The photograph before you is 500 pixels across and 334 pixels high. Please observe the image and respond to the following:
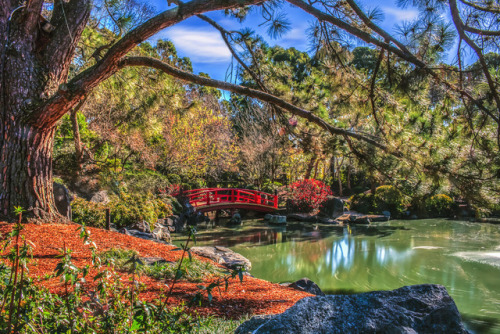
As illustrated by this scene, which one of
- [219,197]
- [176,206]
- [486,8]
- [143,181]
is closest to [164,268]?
[486,8]

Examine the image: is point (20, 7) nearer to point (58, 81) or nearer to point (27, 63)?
point (27, 63)

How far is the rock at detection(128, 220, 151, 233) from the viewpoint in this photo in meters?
9.11

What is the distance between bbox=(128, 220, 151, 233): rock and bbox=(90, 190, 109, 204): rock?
102 cm

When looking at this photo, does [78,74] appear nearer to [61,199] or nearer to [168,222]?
[61,199]

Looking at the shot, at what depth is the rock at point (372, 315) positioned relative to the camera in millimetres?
1752

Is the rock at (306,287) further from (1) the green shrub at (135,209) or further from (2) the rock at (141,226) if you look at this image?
(1) the green shrub at (135,209)

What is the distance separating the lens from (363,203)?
52.3 ft

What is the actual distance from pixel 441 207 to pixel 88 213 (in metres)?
14.1

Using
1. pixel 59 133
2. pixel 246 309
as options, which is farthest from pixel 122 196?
pixel 246 309

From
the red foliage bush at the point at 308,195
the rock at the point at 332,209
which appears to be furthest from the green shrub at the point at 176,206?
the rock at the point at 332,209

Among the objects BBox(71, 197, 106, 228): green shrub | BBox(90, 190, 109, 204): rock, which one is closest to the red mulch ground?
BBox(71, 197, 106, 228): green shrub

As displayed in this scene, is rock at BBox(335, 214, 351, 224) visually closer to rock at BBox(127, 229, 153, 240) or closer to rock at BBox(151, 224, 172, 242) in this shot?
rock at BBox(151, 224, 172, 242)

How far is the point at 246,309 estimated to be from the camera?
3.18 metres

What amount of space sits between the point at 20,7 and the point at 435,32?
469 centimetres
